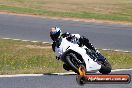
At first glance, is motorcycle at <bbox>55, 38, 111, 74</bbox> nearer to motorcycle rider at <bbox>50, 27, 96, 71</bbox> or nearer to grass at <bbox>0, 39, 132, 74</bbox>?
motorcycle rider at <bbox>50, 27, 96, 71</bbox>

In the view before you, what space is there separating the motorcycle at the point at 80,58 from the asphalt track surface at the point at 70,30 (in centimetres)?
1137

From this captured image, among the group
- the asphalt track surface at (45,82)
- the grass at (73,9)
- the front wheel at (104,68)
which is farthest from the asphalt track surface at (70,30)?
the front wheel at (104,68)

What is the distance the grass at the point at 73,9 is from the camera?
35.4 metres

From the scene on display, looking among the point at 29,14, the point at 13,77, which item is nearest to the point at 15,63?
the point at 13,77

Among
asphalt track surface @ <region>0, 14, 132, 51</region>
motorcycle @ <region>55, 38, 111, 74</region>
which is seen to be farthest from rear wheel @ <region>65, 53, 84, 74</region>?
asphalt track surface @ <region>0, 14, 132, 51</region>

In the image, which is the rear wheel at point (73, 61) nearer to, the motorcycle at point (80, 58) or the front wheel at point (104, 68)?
the motorcycle at point (80, 58)

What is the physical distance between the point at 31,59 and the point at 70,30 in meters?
10.4

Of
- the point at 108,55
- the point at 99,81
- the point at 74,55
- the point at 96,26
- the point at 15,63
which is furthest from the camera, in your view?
the point at 96,26

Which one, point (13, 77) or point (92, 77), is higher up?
point (92, 77)

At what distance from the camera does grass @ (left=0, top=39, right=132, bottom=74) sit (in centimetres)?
1445

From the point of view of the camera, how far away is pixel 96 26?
30.1m

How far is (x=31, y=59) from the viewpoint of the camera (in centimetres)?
1727

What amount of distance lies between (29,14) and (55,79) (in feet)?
74.0

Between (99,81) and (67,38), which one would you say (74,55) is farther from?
(99,81)
